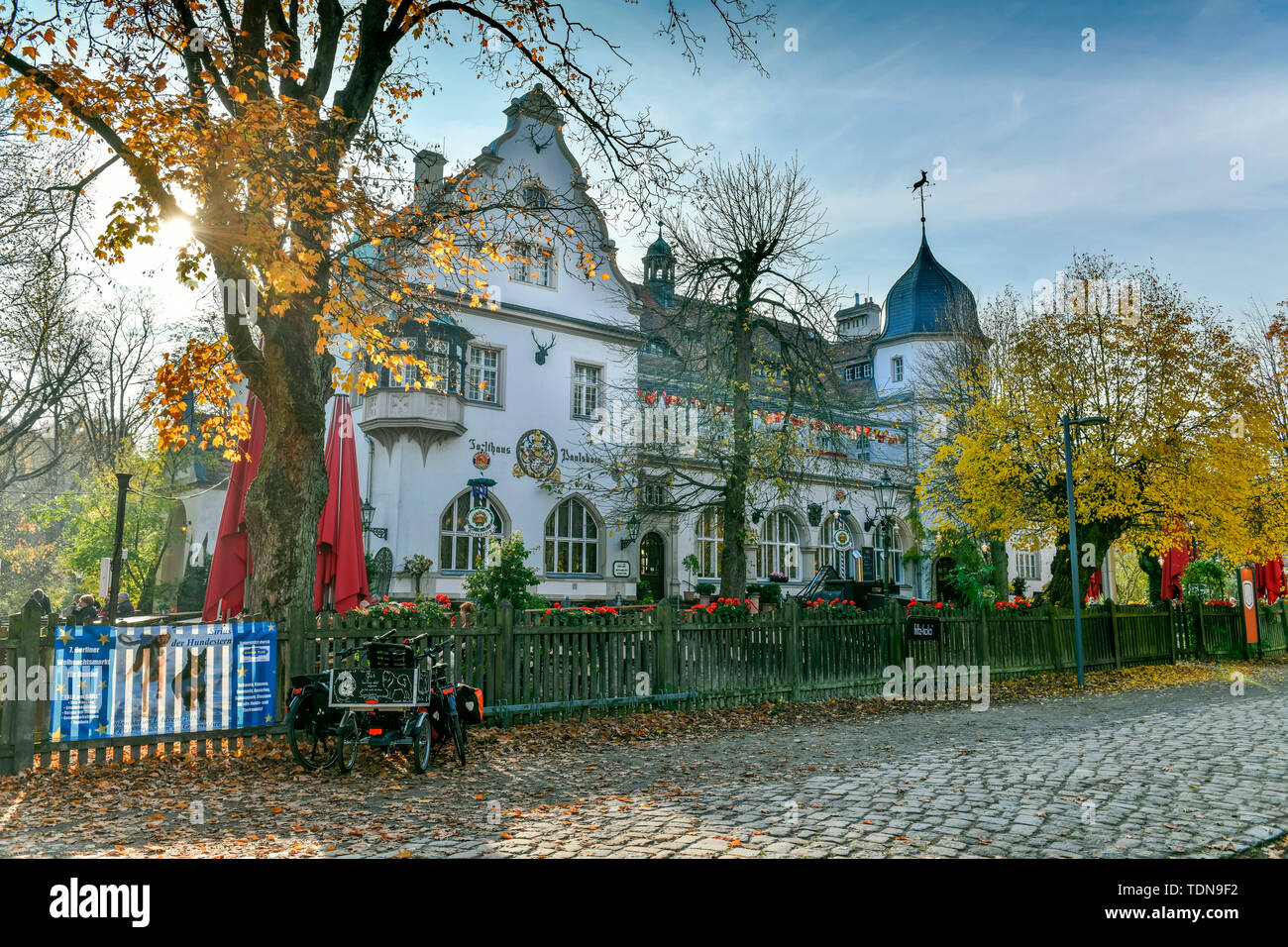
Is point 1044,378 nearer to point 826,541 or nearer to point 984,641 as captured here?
point 984,641

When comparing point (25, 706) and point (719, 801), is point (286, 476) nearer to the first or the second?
point (25, 706)

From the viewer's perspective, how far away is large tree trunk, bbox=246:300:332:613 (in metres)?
9.46

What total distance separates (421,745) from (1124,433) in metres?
18.5

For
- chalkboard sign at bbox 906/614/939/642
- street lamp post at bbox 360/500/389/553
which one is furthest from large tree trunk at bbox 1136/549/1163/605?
street lamp post at bbox 360/500/389/553

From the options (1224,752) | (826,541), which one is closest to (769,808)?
(1224,752)

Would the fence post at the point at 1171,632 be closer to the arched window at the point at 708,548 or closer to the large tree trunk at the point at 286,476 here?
the arched window at the point at 708,548

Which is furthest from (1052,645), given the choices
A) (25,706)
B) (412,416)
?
(25,706)

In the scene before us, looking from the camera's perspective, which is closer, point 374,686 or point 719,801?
point 719,801

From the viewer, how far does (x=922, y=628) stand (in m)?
14.4

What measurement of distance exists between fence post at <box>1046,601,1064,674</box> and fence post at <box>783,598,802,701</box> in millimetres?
7868

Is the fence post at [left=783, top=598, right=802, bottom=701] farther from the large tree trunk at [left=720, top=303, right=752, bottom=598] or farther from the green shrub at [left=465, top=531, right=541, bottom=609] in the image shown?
the large tree trunk at [left=720, top=303, right=752, bottom=598]

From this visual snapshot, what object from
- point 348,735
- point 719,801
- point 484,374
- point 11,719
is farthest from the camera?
point 484,374

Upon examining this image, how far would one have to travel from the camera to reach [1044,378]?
68.9 ft
